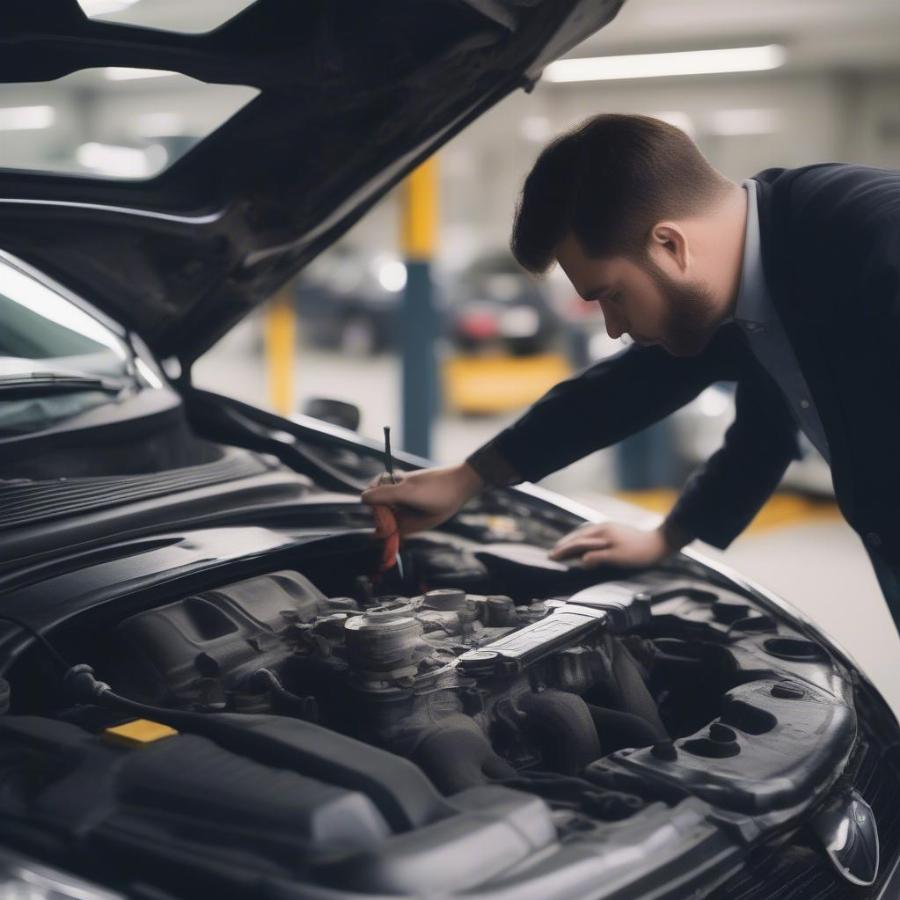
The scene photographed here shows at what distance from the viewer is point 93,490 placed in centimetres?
192

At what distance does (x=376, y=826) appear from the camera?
3.89 ft

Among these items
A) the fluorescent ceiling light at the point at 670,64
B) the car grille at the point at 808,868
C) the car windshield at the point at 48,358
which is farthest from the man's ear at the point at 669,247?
the fluorescent ceiling light at the point at 670,64

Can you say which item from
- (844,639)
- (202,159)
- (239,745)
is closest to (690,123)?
(844,639)

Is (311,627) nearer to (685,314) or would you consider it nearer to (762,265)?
(685,314)

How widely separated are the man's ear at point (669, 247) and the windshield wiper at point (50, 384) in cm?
110

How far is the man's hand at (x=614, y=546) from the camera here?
2137mm

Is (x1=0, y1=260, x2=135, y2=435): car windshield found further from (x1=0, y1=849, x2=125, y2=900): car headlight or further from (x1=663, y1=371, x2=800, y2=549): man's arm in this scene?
(x1=663, y1=371, x2=800, y2=549): man's arm

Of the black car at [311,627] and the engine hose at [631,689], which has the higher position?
the black car at [311,627]

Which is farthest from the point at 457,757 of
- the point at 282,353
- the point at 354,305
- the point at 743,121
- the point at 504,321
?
the point at 743,121

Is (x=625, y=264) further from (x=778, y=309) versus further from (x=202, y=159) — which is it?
(x=202, y=159)

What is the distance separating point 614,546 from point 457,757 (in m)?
A: 0.77

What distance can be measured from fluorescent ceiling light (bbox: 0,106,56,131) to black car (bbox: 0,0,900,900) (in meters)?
14.0

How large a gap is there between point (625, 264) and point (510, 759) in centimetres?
72

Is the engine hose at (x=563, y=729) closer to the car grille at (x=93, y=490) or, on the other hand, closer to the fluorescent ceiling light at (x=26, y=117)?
the car grille at (x=93, y=490)
